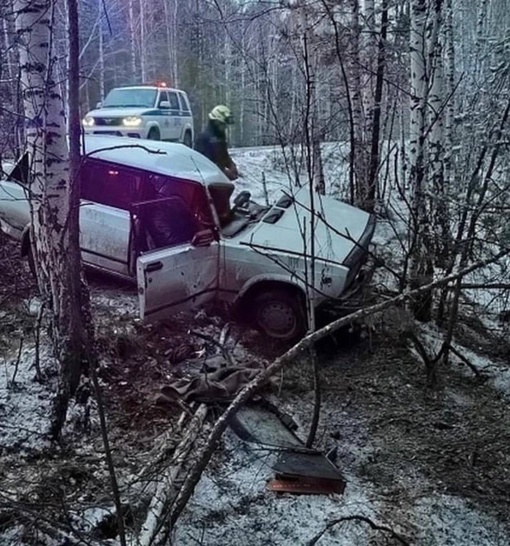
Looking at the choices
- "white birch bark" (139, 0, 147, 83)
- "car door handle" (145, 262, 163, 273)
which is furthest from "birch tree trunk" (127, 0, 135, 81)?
"car door handle" (145, 262, 163, 273)

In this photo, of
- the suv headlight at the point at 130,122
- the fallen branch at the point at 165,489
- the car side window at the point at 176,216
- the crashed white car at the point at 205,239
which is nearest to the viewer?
the fallen branch at the point at 165,489

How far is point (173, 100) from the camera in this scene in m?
16.8

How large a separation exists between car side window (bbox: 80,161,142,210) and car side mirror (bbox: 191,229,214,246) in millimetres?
1122

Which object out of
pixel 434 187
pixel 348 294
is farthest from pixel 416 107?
pixel 348 294

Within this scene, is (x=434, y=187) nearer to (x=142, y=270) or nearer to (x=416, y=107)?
(x=416, y=107)

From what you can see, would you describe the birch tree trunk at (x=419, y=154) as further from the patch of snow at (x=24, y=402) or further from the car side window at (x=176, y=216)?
the patch of snow at (x=24, y=402)

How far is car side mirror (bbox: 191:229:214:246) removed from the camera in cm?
619

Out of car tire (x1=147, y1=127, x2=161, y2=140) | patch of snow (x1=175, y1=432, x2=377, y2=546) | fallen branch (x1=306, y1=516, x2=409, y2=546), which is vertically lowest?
patch of snow (x1=175, y1=432, x2=377, y2=546)

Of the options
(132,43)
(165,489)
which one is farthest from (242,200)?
(132,43)

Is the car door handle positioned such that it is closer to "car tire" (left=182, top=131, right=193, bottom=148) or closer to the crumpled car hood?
the crumpled car hood

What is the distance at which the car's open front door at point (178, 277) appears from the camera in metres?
5.56

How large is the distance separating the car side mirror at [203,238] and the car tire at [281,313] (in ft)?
2.75

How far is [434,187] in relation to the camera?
7.48 metres

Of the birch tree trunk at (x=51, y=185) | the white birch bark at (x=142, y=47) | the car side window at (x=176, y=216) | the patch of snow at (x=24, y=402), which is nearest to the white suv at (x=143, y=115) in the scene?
the car side window at (x=176, y=216)
